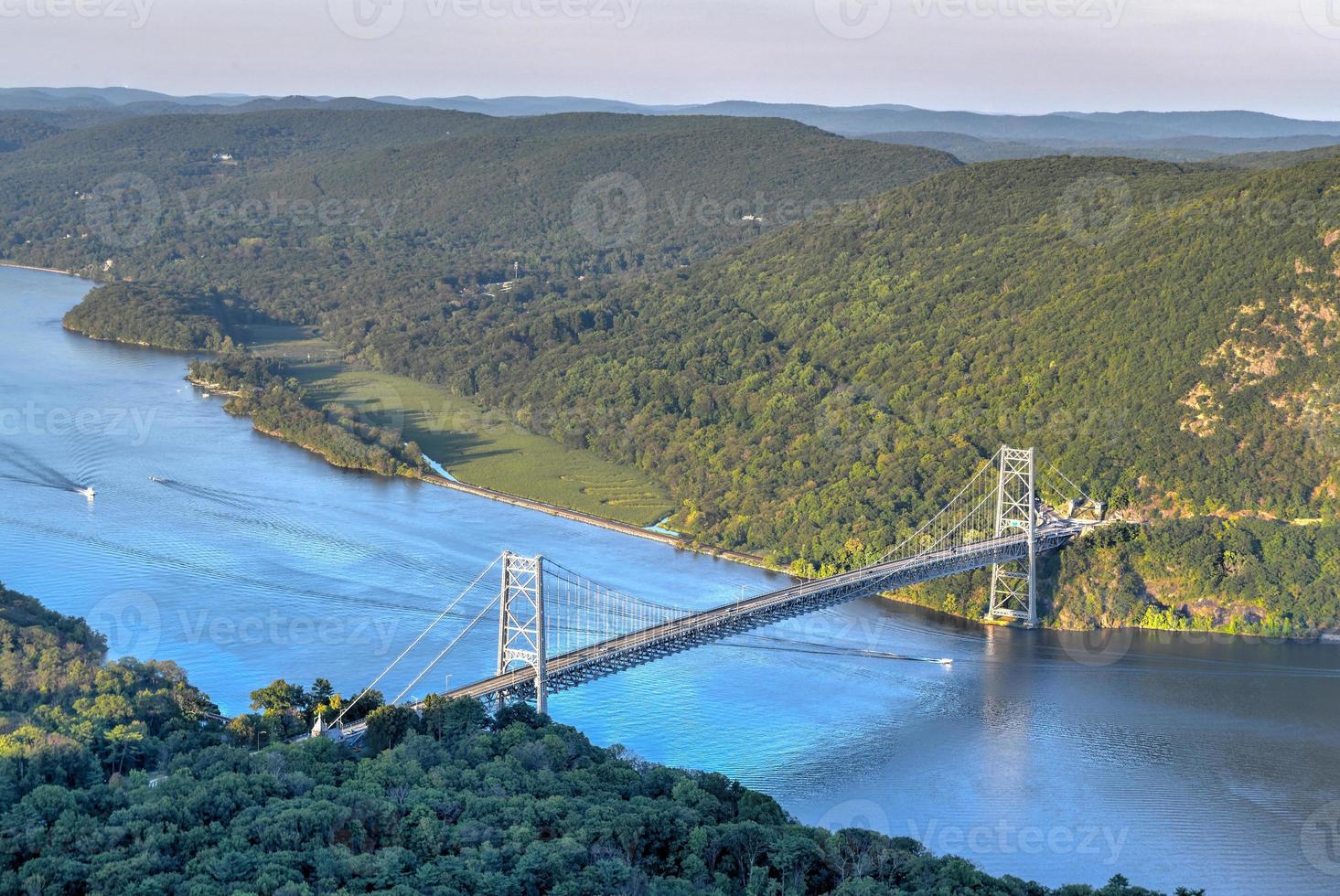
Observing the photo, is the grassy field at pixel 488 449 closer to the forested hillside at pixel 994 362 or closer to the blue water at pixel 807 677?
the forested hillside at pixel 994 362

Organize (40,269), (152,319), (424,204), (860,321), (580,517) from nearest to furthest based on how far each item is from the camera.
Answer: (580,517), (860,321), (152,319), (40,269), (424,204)

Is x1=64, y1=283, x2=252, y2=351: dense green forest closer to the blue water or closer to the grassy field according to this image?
the grassy field

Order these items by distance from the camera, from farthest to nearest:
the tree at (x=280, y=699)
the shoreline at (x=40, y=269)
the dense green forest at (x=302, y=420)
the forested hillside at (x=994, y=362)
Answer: the shoreline at (x=40, y=269) → the dense green forest at (x=302, y=420) → the forested hillside at (x=994, y=362) → the tree at (x=280, y=699)

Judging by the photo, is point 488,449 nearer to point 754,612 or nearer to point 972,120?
point 754,612

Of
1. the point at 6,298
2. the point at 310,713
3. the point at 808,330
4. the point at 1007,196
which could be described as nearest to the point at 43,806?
the point at 310,713

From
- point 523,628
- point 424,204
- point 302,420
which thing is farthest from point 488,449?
point 424,204

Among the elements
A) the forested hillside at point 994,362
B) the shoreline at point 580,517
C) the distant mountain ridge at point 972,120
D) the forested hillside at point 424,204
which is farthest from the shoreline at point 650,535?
the distant mountain ridge at point 972,120
